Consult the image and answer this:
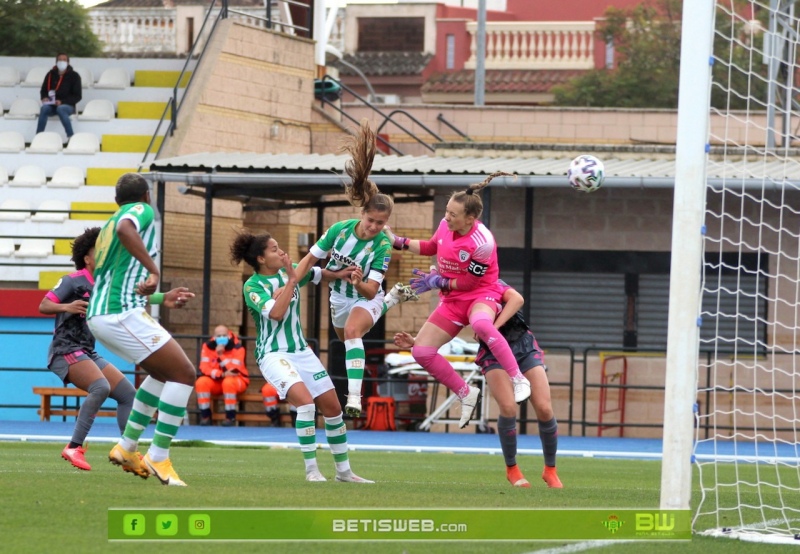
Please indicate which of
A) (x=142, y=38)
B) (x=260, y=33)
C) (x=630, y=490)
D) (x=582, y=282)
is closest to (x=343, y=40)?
(x=142, y=38)

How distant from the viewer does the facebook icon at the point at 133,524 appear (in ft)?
20.7

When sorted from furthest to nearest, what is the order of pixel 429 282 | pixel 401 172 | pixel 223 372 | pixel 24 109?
pixel 24 109 < pixel 223 372 < pixel 401 172 < pixel 429 282

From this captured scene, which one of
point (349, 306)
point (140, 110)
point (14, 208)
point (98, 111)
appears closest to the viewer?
point (349, 306)

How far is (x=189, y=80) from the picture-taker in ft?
80.5

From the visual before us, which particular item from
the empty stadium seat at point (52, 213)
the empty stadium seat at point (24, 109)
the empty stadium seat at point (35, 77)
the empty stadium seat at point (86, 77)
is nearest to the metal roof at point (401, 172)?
the empty stadium seat at point (52, 213)

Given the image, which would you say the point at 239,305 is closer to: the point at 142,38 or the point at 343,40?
the point at 142,38

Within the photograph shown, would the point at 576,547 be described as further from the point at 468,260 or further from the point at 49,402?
the point at 49,402

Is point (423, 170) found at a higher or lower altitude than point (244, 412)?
higher

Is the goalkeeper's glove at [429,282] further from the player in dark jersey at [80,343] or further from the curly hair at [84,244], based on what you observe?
the curly hair at [84,244]

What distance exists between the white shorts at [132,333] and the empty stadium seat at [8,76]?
63.3ft

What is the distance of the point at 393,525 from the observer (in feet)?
21.5

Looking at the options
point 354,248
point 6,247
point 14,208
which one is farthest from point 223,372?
point 354,248

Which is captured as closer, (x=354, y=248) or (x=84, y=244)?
(x=354, y=248)

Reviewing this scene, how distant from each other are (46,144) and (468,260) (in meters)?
16.1
